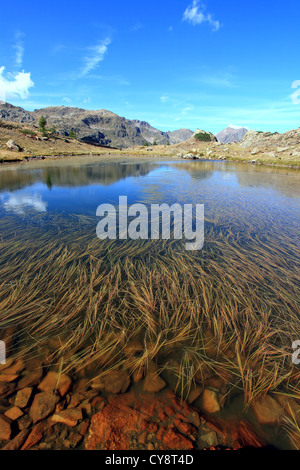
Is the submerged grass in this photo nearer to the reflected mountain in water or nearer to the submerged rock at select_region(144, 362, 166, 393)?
the submerged rock at select_region(144, 362, 166, 393)

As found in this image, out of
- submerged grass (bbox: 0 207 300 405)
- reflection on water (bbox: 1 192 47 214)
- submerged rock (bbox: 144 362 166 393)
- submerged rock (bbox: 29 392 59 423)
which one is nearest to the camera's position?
Answer: submerged rock (bbox: 29 392 59 423)

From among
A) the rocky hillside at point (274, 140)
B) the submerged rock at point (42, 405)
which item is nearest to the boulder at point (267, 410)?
the submerged rock at point (42, 405)

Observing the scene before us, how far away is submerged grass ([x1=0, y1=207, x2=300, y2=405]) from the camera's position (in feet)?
7.84

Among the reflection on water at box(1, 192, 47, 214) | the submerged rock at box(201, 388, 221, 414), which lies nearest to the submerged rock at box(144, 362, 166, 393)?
the submerged rock at box(201, 388, 221, 414)

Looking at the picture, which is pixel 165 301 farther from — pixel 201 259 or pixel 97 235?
pixel 97 235

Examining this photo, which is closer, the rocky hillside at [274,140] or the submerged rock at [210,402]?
the submerged rock at [210,402]

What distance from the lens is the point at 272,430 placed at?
181cm

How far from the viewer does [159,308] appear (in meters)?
3.22

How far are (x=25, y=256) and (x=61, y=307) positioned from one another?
91.7 inches

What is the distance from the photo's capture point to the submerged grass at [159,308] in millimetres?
2391

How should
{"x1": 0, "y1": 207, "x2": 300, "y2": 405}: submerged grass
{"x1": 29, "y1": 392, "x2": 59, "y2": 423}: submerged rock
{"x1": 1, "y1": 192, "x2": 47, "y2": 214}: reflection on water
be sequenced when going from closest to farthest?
{"x1": 29, "y1": 392, "x2": 59, "y2": 423}: submerged rock, {"x1": 0, "y1": 207, "x2": 300, "y2": 405}: submerged grass, {"x1": 1, "y1": 192, "x2": 47, "y2": 214}: reflection on water

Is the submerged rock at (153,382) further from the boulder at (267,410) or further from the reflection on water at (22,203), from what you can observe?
the reflection on water at (22,203)

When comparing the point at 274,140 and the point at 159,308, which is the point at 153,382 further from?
the point at 274,140

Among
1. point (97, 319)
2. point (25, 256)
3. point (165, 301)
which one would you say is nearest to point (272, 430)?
point (165, 301)
